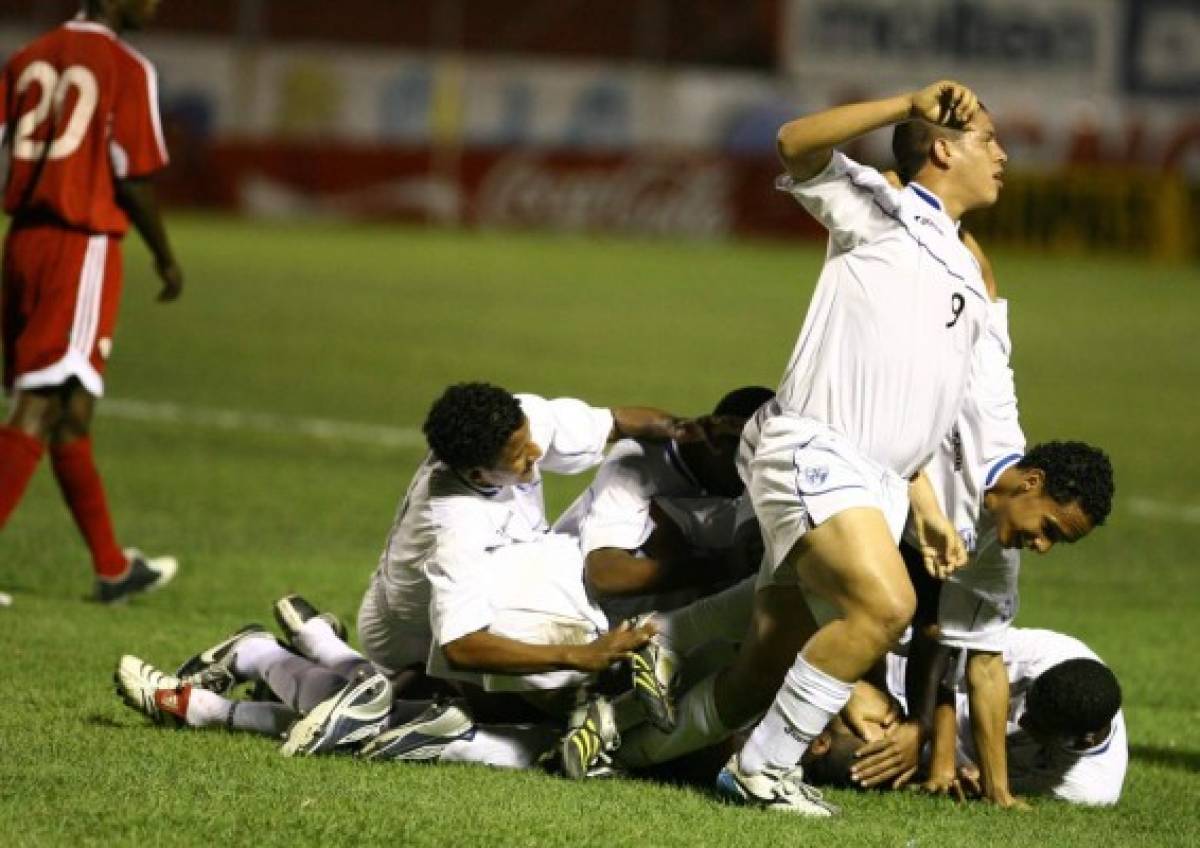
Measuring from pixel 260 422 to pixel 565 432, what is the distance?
308 inches

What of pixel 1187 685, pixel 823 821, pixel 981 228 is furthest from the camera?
pixel 981 228

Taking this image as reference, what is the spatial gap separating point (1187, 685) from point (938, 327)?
2.96m

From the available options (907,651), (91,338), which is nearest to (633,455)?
(907,651)

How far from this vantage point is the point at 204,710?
654 centimetres

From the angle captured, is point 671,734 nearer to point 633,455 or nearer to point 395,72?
point 633,455

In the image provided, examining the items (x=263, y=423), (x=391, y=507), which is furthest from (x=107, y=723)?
(x=263, y=423)

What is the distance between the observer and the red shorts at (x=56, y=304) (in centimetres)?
843

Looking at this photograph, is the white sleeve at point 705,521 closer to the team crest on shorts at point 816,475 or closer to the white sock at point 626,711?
the white sock at point 626,711

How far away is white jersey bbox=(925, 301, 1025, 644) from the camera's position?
21.0 feet

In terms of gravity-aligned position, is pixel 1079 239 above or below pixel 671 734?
below

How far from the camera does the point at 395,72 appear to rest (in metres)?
37.8

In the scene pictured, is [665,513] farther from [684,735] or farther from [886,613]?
[886,613]

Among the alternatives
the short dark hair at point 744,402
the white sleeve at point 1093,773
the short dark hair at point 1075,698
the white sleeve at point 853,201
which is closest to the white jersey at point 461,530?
the short dark hair at point 744,402

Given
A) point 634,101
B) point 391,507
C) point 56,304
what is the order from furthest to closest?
point 634,101, point 391,507, point 56,304
